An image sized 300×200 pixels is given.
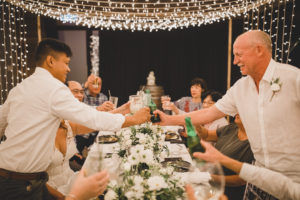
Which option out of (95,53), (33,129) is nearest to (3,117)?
(33,129)

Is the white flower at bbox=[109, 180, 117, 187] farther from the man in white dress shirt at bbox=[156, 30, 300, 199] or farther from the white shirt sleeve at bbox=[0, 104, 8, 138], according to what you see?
the white shirt sleeve at bbox=[0, 104, 8, 138]

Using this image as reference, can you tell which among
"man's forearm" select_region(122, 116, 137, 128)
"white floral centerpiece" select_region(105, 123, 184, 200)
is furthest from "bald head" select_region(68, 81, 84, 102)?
"white floral centerpiece" select_region(105, 123, 184, 200)

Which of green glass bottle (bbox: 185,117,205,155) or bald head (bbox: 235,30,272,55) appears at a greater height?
bald head (bbox: 235,30,272,55)

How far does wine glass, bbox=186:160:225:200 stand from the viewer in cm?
86

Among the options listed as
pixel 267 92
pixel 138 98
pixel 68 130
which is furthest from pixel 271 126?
pixel 68 130

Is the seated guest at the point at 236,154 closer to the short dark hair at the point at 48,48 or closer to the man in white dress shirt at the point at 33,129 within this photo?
the man in white dress shirt at the point at 33,129

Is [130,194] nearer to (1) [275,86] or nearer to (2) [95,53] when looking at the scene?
(1) [275,86]

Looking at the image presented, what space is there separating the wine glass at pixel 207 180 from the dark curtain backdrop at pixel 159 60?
6688mm

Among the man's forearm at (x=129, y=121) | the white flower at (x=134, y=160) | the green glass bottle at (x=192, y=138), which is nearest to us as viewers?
the green glass bottle at (x=192, y=138)

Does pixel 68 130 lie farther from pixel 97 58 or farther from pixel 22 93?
pixel 97 58

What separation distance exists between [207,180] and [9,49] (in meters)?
5.88

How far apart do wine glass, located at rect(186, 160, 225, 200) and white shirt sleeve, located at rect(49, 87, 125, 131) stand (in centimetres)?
85

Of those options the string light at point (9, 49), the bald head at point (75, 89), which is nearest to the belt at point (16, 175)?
the bald head at point (75, 89)

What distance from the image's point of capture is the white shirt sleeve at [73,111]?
1.50 m
